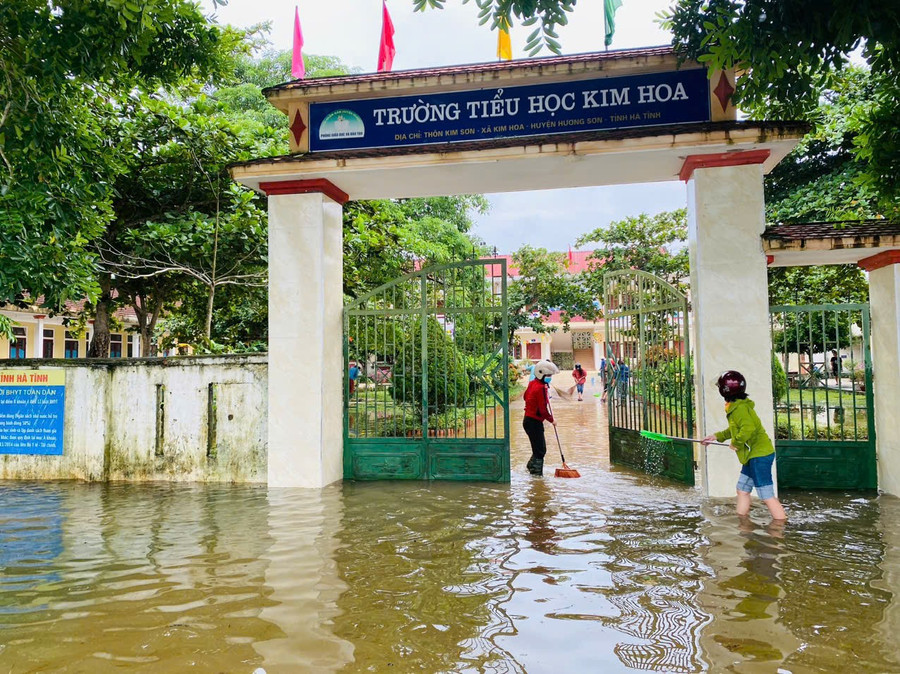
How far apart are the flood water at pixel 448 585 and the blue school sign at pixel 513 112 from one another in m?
4.36

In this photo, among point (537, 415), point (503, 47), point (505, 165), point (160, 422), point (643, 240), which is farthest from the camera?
point (643, 240)

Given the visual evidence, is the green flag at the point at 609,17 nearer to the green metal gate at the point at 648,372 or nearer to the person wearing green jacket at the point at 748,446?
the green metal gate at the point at 648,372

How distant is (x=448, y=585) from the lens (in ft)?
14.1

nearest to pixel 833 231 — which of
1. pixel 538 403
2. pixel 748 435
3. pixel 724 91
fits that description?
pixel 724 91

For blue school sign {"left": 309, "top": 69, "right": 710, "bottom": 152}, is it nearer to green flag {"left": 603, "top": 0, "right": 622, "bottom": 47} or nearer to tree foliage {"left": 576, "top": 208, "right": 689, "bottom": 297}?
green flag {"left": 603, "top": 0, "right": 622, "bottom": 47}

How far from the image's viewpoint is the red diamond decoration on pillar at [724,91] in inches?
277

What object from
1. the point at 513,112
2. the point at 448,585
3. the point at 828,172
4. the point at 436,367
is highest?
the point at 828,172

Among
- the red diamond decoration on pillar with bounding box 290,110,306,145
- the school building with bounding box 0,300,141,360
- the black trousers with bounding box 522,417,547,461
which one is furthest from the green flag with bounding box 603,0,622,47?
the school building with bounding box 0,300,141,360

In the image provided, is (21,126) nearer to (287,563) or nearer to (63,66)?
(63,66)

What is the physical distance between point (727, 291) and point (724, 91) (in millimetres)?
2272

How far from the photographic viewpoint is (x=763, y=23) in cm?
428

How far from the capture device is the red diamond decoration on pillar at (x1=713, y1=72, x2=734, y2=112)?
7039 mm

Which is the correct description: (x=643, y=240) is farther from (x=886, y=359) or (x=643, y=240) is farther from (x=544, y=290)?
(x=886, y=359)

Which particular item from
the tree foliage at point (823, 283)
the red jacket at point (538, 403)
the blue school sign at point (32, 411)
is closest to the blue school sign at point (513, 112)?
the red jacket at point (538, 403)
